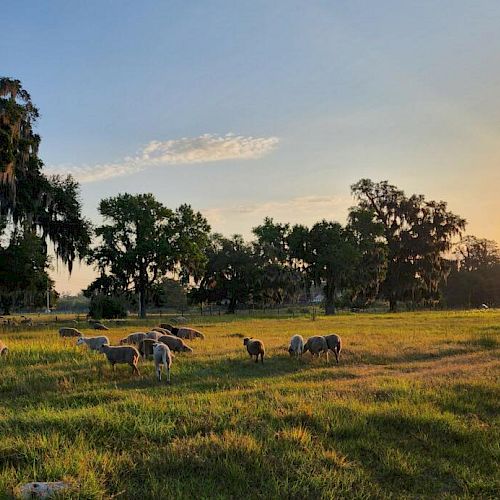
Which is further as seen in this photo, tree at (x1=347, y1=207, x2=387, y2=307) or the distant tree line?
tree at (x1=347, y1=207, x2=387, y2=307)

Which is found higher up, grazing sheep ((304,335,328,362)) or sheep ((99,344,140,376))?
sheep ((99,344,140,376))

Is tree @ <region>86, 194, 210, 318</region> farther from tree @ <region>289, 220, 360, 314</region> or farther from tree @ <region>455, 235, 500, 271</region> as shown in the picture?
tree @ <region>455, 235, 500, 271</region>

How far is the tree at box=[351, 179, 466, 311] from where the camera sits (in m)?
63.6

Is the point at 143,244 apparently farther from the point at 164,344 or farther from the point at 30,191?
the point at 164,344

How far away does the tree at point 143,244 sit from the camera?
4638 cm

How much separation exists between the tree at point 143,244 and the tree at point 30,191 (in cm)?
Answer: 1084

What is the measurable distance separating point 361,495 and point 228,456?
180 centimetres

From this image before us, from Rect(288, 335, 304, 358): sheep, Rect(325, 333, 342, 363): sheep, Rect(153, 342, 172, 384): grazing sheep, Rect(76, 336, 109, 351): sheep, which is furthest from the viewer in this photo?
Rect(76, 336, 109, 351): sheep

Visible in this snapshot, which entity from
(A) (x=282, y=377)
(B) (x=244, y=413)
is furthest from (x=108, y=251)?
(B) (x=244, y=413)

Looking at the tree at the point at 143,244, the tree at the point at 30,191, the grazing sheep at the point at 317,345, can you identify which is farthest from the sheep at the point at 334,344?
the tree at the point at 143,244

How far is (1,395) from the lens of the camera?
10.7m

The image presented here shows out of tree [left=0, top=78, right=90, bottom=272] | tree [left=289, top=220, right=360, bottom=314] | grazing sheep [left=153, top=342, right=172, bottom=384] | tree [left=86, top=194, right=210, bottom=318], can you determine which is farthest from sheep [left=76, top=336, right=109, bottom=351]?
tree [left=289, top=220, right=360, bottom=314]

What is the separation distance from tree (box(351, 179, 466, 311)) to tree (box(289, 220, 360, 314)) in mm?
9977

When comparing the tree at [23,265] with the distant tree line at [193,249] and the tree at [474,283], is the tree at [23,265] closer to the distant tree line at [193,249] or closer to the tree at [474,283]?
the distant tree line at [193,249]
